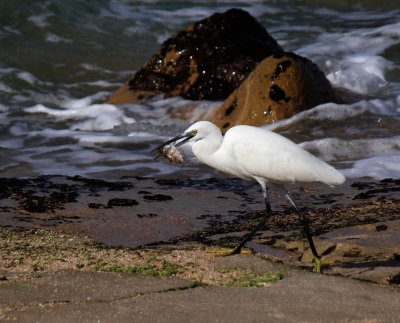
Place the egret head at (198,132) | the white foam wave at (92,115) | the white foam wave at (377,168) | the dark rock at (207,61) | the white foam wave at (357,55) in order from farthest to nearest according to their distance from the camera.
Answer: the white foam wave at (357,55)
the dark rock at (207,61)
the white foam wave at (92,115)
the white foam wave at (377,168)
the egret head at (198,132)

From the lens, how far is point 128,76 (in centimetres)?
1283

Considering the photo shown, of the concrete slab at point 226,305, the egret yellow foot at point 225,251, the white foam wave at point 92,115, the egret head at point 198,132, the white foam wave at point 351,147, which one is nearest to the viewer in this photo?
the concrete slab at point 226,305

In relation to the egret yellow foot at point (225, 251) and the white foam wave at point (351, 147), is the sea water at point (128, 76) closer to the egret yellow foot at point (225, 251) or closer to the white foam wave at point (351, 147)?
the white foam wave at point (351, 147)

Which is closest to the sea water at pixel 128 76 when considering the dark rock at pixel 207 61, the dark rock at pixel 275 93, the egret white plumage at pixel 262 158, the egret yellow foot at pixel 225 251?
the dark rock at pixel 275 93

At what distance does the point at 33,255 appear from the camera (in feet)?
12.1

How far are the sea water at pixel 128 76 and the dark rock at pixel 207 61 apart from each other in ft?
1.21

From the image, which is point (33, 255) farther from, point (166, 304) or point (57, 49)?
point (57, 49)

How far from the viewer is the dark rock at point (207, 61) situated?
9.66m

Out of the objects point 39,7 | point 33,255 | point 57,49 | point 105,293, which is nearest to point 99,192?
point 33,255

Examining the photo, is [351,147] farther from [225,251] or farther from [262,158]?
[225,251]

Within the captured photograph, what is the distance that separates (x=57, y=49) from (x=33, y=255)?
11.1m

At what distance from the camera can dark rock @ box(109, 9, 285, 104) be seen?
31.7 feet

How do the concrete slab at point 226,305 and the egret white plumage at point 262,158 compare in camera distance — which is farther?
the egret white plumage at point 262,158

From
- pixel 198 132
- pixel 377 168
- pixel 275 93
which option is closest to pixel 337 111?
pixel 275 93
